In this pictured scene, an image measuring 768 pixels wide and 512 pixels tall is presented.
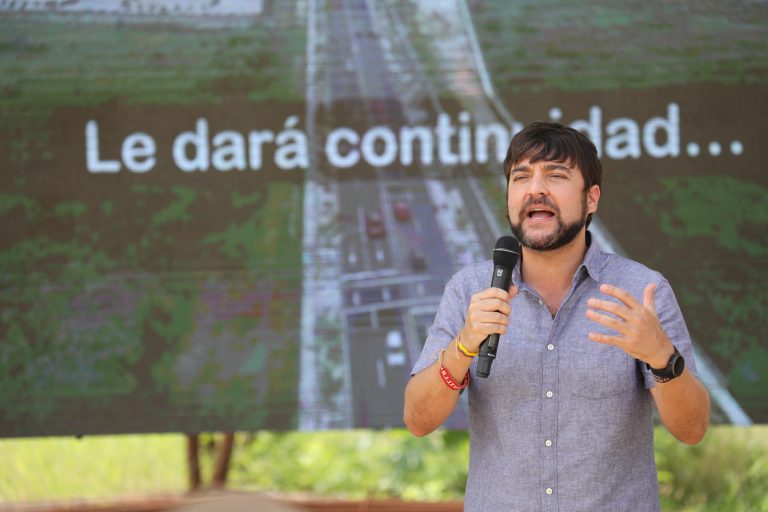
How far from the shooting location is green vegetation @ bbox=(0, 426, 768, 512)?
16.7ft

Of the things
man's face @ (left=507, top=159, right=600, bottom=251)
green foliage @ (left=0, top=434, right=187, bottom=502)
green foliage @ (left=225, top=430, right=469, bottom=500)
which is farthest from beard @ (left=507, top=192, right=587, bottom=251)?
green foliage @ (left=225, top=430, right=469, bottom=500)

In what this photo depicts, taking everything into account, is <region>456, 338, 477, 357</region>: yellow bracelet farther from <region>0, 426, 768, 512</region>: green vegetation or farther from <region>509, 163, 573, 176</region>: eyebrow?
Result: <region>0, 426, 768, 512</region>: green vegetation

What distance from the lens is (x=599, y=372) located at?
206cm

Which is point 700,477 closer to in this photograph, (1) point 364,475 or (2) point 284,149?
(1) point 364,475

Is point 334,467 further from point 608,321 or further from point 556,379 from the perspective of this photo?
point 608,321

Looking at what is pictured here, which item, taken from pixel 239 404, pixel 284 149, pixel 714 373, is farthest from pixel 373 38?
pixel 714 373

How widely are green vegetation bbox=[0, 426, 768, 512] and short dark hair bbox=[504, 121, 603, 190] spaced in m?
2.97

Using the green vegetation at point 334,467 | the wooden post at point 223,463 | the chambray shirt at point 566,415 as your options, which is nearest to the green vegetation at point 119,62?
the chambray shirt at point 566,415

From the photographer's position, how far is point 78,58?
3418 millimetres

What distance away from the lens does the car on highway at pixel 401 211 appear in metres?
3.38

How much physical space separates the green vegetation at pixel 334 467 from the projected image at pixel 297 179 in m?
1.88

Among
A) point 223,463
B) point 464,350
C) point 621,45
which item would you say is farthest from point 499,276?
point 223,463

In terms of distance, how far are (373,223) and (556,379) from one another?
1.42m

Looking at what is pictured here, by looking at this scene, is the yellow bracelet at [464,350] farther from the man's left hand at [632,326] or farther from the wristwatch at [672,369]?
the wristwatch at [672,369]
